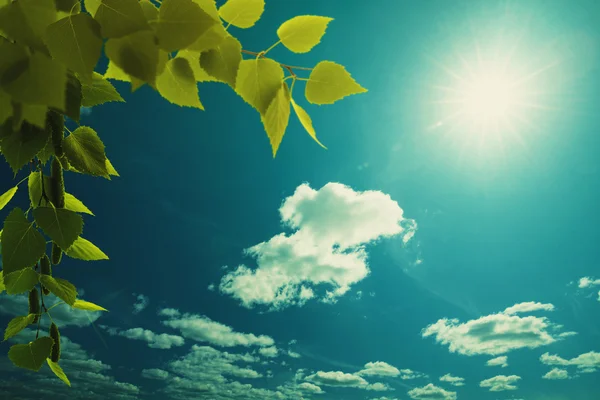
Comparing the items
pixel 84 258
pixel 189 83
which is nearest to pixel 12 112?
pixel 189 83

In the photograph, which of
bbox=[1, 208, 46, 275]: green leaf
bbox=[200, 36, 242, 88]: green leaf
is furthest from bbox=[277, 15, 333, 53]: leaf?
bbox=[1, 208, 46, 275]: green leaf

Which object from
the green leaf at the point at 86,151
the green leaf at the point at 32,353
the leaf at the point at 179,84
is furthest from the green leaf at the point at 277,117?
the green leaf at the point at 32,353

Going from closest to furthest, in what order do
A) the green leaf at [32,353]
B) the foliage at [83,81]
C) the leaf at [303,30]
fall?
the foliage at [83,81]
the leaf at [303,30]
the green leaf at [32,353]

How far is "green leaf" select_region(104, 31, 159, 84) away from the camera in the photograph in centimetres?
107

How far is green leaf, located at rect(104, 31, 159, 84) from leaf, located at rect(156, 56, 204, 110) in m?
0.36

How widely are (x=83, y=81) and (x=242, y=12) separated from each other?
1.90ft

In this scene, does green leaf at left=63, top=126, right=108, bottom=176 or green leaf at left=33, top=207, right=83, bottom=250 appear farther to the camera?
green leaf at left=63, top=126, right=108, bottom=176

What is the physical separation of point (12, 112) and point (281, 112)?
2.41 ft

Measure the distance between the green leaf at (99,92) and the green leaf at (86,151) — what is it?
116mm

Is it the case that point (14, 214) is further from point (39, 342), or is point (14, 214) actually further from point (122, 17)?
point (122, 17)

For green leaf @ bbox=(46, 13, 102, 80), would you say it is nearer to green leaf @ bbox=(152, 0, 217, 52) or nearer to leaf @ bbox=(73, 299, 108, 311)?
green leaf @ bbox=(152, 0, 217, 52)

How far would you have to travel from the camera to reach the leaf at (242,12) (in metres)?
1.43

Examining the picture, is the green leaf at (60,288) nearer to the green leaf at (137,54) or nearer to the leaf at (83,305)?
the leaf at (83,305)

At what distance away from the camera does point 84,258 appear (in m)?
1.82
